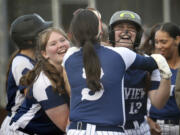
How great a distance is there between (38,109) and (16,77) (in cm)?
54

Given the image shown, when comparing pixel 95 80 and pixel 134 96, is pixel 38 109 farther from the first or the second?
pixel 95 80

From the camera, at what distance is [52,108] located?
4.87 metres

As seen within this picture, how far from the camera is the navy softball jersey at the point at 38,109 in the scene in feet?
16.0

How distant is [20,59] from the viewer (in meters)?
5.56

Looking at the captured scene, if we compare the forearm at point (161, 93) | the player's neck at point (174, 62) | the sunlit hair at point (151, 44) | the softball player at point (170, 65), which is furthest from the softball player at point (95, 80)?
the sunlit hair at point (151, 44)

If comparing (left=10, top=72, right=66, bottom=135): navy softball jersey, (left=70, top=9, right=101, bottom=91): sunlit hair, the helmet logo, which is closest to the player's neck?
the helmet logo

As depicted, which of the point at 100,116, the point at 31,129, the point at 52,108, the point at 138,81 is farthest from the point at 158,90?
the point at 31,129

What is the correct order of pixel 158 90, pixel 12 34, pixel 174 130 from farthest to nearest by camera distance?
pixel 12 34, pixel 174 130, pixel 158 90

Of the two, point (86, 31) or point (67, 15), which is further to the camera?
point (67, 15)

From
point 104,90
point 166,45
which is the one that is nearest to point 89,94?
point 104,90

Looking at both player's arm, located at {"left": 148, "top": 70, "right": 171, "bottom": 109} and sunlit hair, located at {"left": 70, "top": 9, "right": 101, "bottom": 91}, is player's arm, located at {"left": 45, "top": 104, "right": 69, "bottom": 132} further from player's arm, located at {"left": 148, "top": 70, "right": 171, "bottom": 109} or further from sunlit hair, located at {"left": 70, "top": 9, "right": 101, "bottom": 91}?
sunlit hair, located at {"left": 70, "top": 9, "right": 101, "bottom": 91}

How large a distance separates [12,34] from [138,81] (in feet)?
5.84

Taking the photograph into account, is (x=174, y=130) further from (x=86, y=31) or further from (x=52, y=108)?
(x=86, y=31)

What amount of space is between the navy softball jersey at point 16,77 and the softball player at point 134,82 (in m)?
1.05
